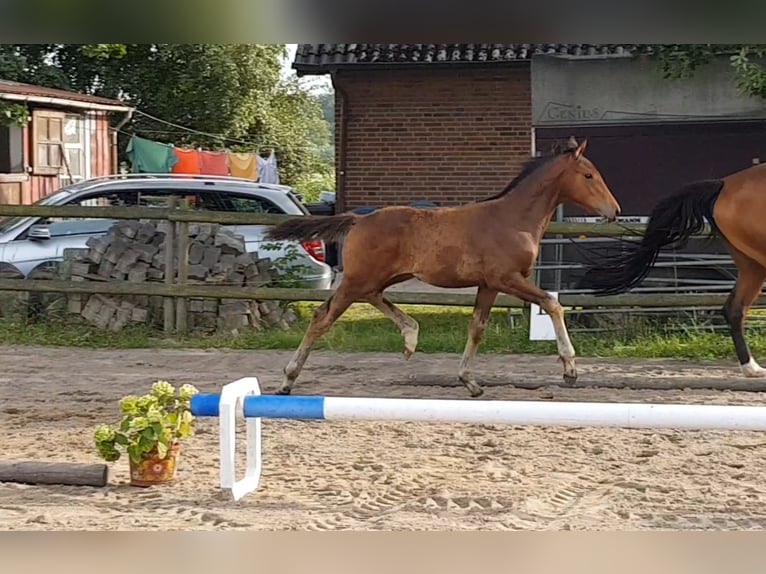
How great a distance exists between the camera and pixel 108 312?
401 inches

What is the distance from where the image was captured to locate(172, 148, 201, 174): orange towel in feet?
74.1

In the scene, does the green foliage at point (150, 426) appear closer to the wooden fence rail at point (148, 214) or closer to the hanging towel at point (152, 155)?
the wooden fence rail at point (148, 214)

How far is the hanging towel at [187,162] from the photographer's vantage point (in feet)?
74.1

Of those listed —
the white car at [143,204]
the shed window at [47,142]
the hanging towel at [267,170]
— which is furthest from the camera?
the hanging towel at [267,170]

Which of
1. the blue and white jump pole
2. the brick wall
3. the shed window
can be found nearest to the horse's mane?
the blue and white jump pole

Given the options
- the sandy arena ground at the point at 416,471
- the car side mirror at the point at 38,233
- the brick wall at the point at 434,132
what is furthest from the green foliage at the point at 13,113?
the sandy arena ground at the point at 416,471

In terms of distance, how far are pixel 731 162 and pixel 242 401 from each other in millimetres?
10826

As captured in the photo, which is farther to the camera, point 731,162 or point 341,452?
point 731,162

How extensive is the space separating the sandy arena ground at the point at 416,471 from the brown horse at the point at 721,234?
1.86 feet

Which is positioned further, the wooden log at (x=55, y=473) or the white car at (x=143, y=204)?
the white car at (x=143, y=204)

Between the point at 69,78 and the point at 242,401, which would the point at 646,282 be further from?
the point at 69,78

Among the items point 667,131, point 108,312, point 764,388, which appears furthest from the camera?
point 667,131

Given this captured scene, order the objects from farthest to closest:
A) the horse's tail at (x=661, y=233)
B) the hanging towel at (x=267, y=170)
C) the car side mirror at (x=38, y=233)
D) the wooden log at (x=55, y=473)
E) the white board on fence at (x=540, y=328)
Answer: the hanging towel at (x=267, y=170) < the car side mirror at (x=38, y=233) < the white board on fence at (x=540, y=328) < the horse's tail at (x=661, y=233) < the wooden log at (x=55, y=473)
